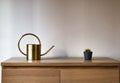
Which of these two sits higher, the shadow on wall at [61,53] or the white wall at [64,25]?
the white wall at [64,25]

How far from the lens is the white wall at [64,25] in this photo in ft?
5.96

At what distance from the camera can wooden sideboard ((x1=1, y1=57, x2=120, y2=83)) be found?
52.1 inches

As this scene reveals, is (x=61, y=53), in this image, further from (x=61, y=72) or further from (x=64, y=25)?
(x=61, y=72)

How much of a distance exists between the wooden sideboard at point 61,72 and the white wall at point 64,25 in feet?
1.62

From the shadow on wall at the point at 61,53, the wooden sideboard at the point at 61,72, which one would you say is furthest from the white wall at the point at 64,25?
the wooden sideboard at the point at 61,72

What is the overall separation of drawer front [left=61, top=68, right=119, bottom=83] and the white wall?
50 centimetres

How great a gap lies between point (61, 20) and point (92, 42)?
1.21 feet

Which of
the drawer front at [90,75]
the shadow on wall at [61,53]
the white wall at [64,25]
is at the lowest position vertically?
the drawer front at [90,75]

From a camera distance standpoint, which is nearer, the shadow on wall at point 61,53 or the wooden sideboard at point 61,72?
the wooden sideboard at point 61,72

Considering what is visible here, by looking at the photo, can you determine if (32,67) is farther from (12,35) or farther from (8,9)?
(8,9)

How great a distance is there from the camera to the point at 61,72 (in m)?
1.34

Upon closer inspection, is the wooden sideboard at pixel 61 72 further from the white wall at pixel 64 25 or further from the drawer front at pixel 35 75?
the white wall at pixel 64 25

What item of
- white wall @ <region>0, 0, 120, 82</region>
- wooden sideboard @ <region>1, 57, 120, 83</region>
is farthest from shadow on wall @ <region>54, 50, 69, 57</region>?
wooden sideboard @ <region>1, 57, 120, 83</region>

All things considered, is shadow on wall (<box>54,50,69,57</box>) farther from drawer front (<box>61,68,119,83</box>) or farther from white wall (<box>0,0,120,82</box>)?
drawer front (<box>61,68,119,83</box>)
